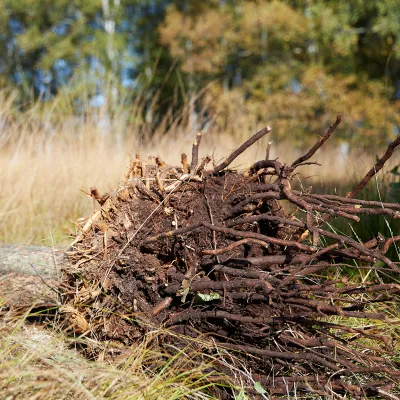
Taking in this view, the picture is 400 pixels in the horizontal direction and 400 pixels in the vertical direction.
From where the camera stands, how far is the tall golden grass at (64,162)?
125 inches

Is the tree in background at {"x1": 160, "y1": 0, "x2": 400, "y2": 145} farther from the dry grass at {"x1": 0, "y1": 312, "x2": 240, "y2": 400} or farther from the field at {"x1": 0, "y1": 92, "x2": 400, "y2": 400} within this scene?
the dry grass at {"x1": 0, "y1": 312, "x2": 240, "y2": 400}

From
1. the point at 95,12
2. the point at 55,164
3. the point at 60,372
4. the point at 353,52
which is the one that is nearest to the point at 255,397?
the point at 60,372

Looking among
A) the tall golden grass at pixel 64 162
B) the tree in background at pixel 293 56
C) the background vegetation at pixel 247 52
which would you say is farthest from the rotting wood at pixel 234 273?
the tree in background at pixel 293 56

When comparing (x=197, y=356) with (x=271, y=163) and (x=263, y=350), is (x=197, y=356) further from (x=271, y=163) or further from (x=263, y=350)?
(x=271, y=163)

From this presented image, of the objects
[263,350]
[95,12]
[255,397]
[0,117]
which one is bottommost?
[255,397]

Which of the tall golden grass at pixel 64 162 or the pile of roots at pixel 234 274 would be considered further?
the tall golden grass at pixel 64 162

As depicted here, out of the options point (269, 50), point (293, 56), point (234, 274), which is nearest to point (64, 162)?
point (234, 274)

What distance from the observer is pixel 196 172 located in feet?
6.03

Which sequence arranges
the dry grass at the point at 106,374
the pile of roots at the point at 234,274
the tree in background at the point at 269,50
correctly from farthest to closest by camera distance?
the tree in background at the point at 269,50 → the pile of roots at the point at 234,274 → the dry grass at the point at 106,374

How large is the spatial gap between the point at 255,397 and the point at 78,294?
72cm

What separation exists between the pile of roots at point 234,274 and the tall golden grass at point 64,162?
106cm

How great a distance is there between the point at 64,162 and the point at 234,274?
9.22 feet

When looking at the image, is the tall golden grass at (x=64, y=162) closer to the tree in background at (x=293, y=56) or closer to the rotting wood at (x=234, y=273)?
the rotting wood at (x=234, y=273)

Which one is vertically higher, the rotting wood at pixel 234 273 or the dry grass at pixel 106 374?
the rotting wood at pixel 234 273
